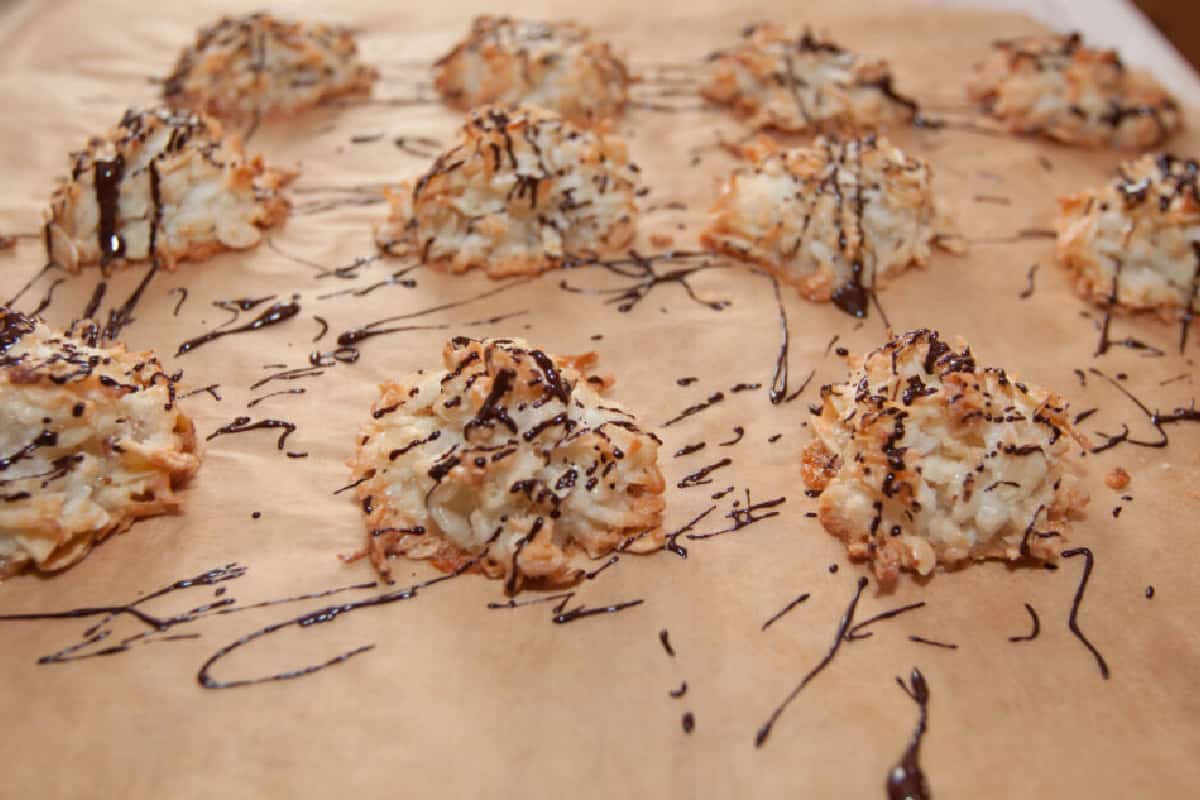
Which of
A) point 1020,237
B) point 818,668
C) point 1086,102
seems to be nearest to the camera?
point 818,668

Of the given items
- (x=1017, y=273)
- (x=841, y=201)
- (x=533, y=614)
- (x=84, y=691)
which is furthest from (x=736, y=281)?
(x=84, y=691)

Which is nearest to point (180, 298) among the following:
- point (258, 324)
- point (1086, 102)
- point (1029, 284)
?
point (258, 324)

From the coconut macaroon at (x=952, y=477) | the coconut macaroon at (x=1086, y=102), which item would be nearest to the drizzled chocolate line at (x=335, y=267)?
the coconut macaroon at (x=952, y=477)

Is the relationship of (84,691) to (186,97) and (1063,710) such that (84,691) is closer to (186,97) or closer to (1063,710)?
(1063,710)

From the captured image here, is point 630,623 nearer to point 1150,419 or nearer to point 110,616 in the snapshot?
point 110,616

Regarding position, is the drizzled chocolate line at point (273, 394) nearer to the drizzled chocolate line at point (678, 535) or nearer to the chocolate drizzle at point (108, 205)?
the chocolate drizzle at point (108, 205)
